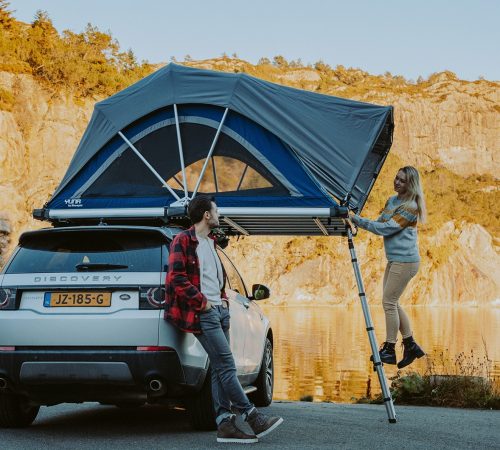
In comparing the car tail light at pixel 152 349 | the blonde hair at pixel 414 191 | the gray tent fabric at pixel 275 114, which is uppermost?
the gray tent fabric at pixel 275 114

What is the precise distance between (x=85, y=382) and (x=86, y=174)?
3.46 m

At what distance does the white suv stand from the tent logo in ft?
6.23

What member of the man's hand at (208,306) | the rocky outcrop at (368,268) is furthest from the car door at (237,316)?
the rocky outcrop at (368,268)

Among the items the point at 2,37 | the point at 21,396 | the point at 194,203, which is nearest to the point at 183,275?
the point at 194,203

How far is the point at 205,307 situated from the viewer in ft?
20.8

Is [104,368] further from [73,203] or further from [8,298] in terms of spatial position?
[73,203]

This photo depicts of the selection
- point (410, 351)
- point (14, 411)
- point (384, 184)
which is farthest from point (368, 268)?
Result: point (14, 411)

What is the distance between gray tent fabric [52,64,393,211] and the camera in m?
8.88

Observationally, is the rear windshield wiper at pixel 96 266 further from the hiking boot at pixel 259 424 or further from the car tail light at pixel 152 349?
the hiking boot at pixel 259 424

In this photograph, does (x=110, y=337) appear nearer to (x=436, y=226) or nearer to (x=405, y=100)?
(x=436, y=226)

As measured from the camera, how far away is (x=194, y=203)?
6.54m

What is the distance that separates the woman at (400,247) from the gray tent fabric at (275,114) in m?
0.53

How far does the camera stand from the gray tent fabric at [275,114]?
29.1 ft

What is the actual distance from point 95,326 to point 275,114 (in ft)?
11.5
